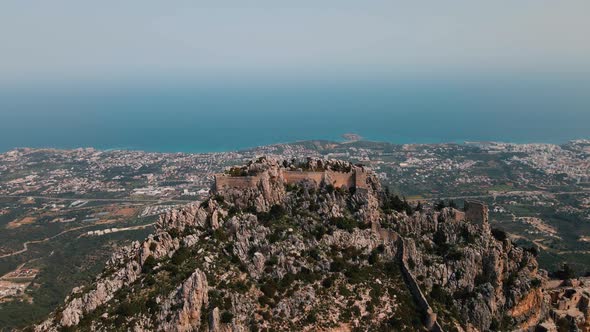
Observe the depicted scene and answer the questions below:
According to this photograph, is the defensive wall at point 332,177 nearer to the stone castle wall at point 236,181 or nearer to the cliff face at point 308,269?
the cliff face at point 308,269

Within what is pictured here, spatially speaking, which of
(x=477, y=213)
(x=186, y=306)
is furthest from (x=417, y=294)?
(x=186, y=306)

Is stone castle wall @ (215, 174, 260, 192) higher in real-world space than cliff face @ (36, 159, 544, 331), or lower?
higher

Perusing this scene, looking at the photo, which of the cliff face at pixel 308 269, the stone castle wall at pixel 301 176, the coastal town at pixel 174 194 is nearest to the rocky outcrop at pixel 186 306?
the cliff face at pixel 308 269

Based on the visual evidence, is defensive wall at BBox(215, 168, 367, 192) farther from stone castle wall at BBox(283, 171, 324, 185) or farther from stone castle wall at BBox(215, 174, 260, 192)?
stone castle wall at BBox(215, 174, 260, 192)

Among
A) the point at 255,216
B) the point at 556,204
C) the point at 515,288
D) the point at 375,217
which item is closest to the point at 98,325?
the point at 255,216

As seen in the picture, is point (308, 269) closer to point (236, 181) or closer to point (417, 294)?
point (417, 294)

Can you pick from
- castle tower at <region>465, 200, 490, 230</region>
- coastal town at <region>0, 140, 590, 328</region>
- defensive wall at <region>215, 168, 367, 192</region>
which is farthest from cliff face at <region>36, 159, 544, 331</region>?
coastal town at <region>0, 140, 590, 328</region>

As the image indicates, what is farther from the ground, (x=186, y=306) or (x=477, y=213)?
(x=477, y=213)

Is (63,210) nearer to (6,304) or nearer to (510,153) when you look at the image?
(6,304)
